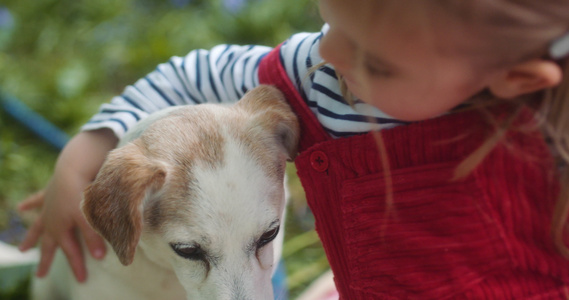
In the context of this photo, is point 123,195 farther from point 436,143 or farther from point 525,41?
point 525,41

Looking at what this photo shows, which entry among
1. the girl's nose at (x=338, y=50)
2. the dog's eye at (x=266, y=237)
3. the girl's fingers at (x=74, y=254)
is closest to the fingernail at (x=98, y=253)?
the girl's fingers at (x=74, y=254)

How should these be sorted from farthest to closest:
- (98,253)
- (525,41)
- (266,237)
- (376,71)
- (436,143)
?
(98,253) < (266,237) < (436,143) < (376,71) < (525,41)

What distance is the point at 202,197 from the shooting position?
1220mm

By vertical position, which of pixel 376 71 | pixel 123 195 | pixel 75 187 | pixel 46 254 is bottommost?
pixel 46 254

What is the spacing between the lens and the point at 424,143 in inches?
47.4

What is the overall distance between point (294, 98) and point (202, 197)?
37cm

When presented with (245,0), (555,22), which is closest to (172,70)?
(555,22)

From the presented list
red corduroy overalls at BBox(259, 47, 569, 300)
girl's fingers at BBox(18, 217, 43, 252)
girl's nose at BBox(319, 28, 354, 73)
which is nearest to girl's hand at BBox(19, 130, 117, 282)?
girl's fingers at BBox(18, 217, 43, 252)

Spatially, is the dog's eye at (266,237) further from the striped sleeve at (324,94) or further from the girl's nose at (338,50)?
the girl's nose at (338,50)

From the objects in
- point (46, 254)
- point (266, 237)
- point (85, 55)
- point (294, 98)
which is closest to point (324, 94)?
point (294, 98)

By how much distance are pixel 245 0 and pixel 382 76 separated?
2.59m

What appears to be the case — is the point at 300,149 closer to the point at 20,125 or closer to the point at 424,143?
the point at 424,143

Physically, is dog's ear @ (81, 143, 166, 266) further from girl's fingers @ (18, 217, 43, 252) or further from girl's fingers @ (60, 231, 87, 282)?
girl's fingers @ (18, 217, 43, 252)

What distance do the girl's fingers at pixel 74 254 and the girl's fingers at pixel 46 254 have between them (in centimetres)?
14
